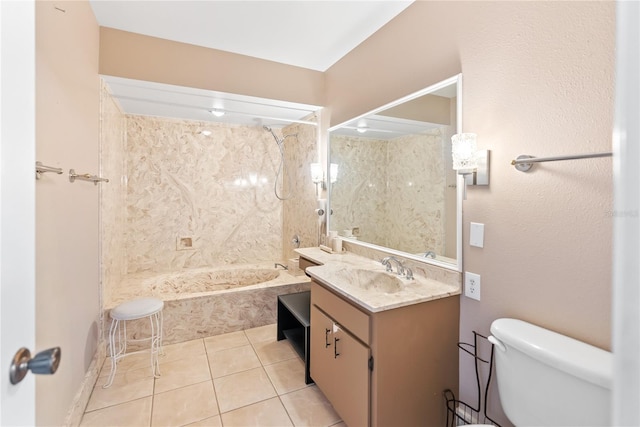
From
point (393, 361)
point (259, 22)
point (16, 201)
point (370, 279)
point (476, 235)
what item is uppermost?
point (259, 22)

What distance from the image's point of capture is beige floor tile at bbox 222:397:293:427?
172 cm

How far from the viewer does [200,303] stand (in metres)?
2.70

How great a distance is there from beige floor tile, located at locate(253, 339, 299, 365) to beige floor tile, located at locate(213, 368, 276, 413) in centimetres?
17

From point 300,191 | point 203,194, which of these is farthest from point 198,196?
point 300,191

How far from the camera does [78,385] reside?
1.76 m

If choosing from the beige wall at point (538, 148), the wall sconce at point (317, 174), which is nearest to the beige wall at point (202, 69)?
the wall sconce at point (317, 174)

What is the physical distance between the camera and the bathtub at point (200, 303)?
2605 millimetres

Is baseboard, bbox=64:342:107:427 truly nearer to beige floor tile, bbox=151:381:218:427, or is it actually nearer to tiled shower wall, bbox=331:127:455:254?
beige floor tile, bbox=151:381:218:427

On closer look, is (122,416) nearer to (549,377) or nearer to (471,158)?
(549,377)

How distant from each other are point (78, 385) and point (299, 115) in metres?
2.98

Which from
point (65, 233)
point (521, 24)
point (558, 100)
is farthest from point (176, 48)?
point (558, 100)

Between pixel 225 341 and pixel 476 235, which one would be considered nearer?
pixel 476 235

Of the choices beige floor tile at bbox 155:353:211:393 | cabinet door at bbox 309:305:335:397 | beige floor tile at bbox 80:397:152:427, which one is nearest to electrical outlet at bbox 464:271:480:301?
cabinet door at bbox 309:305:335:397

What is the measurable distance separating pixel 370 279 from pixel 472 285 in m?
0.67
